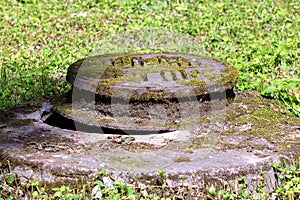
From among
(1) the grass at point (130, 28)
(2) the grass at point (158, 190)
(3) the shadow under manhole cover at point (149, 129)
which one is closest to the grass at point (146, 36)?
(1) the grass at point (130, 28)

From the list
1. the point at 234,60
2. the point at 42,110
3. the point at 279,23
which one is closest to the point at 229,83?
the point at 42,110

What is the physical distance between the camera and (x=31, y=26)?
815 cm

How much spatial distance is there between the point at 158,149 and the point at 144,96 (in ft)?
1.25

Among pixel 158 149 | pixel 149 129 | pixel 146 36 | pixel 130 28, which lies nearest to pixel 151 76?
pixel 149 129

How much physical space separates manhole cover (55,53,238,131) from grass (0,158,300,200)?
0.57m

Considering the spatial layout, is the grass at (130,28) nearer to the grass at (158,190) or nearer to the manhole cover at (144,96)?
the manhole cover at (144,96)

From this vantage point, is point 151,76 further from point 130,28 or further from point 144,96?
point 130,28

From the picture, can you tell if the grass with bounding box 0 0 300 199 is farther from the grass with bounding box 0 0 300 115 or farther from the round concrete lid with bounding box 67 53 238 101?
the round concrete lid with bounding box 67 53 238 101

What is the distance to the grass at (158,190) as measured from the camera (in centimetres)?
320

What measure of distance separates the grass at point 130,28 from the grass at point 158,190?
204 centimetres

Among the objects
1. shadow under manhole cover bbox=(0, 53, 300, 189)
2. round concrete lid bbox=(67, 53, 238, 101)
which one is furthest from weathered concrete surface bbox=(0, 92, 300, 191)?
round concrete lid bbox=(67, 53, 238, 101)

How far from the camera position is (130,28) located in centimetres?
780

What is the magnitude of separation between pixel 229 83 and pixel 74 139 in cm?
119

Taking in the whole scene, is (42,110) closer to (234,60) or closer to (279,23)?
(234,60)
